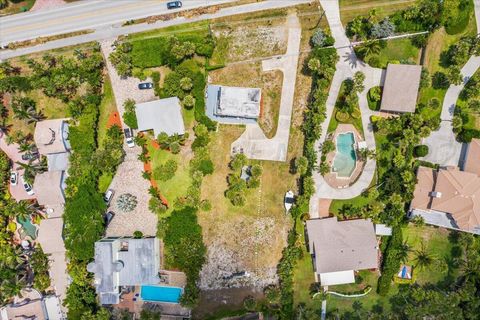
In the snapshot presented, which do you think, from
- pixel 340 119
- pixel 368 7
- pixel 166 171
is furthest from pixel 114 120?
pixel 368 7

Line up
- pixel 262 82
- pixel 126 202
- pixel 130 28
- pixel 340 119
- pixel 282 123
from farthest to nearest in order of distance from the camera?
pixel 130 28 → pixel 262 82 → pixel 126 202 → pixel 282 123 → pixel 340 119

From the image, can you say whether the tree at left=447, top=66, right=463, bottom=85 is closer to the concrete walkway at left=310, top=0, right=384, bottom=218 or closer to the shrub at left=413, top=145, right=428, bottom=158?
the concrete walkway at left=310, top=0, right=384, bottom=218

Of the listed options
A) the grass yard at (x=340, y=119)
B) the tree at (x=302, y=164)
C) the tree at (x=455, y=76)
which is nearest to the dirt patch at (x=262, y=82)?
the tree at (x=302, y=164)

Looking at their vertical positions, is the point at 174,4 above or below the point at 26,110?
above

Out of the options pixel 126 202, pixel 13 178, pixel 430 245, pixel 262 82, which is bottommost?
pixel 430 245

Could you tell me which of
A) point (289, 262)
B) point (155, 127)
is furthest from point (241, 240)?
point (155, 127)

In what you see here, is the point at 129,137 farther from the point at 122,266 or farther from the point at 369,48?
the point at 369,48

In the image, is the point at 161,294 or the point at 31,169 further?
the point at 31,169

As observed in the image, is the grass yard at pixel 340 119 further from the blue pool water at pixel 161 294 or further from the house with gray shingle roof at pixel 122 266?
the blue pool water at pixel 161 294
